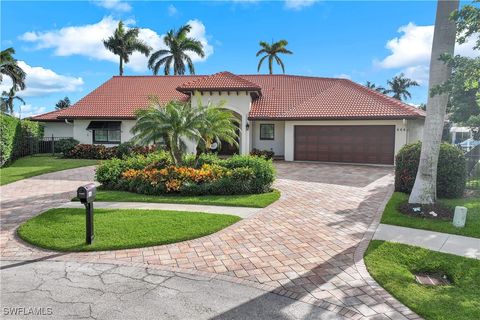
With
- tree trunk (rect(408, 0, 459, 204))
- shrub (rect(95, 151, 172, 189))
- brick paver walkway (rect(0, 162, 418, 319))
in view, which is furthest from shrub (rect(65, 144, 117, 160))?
tree trunk (rect(408, 0, 459, 204))

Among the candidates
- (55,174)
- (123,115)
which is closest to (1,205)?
(55,174)

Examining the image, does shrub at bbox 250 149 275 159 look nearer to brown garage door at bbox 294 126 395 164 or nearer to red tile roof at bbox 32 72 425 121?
brown garage door at bbox 294 126 395 164

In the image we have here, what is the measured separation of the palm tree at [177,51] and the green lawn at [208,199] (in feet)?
101

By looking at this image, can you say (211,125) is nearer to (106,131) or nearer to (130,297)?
(130,297)

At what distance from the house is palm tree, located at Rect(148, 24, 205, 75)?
465 inches

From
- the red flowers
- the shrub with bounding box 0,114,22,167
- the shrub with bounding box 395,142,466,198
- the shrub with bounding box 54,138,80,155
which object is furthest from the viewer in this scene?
the shrub with bounding box 54,138,80,155

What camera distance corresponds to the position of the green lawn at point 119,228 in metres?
6.66

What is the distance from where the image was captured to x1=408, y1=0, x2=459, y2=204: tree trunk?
8.60 meters

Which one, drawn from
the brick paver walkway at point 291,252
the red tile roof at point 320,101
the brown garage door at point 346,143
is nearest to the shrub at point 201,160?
the brick paver walkway at point 291,252

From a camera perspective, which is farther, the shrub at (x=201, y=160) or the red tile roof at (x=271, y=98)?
the red tile roof at (x=271, y=98)

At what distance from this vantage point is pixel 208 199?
10398mm

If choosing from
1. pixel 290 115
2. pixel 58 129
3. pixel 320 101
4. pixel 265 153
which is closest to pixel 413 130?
pixel 320 101

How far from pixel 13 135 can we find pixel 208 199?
54.3 feet

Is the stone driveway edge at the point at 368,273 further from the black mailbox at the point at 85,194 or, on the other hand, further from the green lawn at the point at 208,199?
the black mailbox at the point at 85,194
